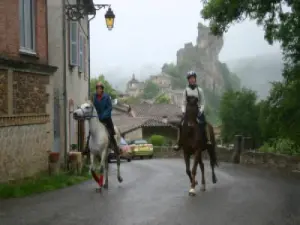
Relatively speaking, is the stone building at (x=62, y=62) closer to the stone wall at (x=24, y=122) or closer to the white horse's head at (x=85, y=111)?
the stone wall at (x=24, y=122)

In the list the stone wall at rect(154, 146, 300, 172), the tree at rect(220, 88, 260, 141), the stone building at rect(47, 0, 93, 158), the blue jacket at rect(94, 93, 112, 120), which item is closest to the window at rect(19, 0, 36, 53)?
the stone building at rect(47, 0, 93, 158)

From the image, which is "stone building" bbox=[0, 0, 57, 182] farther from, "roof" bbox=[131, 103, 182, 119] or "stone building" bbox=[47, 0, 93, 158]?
"roof" bbox=[131, 103, 182, 119]

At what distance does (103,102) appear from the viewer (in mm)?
13422

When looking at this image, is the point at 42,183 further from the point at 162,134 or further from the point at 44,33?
the point at 162,134

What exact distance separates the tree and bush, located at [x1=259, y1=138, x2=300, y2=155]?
95.5ft

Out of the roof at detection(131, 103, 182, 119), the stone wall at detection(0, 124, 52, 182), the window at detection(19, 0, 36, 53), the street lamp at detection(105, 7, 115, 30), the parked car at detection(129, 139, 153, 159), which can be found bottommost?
the parked car at detection(129, 139, 153, 159)

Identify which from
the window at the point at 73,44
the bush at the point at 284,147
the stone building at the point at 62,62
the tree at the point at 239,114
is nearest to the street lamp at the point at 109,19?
the stone building at the point at 62,62

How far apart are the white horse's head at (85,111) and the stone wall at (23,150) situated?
6.70 ft

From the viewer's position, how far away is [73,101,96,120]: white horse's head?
12.7m

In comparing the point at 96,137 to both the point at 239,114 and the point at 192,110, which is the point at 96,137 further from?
the point at 239,114

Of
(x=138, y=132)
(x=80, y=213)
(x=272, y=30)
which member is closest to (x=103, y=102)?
(x=80, y=213)

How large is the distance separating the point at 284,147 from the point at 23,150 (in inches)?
580

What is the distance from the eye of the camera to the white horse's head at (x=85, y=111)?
12.7 meters

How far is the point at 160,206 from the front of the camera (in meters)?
10.1
